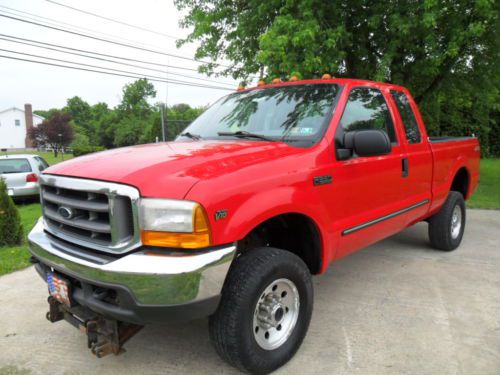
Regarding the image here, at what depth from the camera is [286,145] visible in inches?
119

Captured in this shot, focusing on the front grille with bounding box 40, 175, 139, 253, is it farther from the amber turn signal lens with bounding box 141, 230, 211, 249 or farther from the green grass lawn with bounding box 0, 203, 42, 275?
the green grass lawn with bounding box 0, 203, 42, 275

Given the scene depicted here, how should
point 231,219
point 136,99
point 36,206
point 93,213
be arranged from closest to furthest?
point 231,219
point 93,213
point 36,206
point 136,99

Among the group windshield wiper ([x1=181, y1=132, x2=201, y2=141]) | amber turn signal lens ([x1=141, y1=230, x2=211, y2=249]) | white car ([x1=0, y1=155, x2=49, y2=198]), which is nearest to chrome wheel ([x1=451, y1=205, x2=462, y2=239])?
windshield wiper ([x1=181, y1=132, x2=201, y2=141])

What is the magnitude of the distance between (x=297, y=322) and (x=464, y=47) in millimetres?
9643

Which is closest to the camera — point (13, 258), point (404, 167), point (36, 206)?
point (404, 167)

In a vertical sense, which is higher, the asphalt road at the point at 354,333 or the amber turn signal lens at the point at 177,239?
the amber turn signal lens at the point at 177,239

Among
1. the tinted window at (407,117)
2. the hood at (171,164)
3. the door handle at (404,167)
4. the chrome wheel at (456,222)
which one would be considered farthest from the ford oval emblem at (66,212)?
the chrome wheel at (456,222)

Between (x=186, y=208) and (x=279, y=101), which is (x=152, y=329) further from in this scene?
(x=279, y=101)

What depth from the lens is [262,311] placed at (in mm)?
2633

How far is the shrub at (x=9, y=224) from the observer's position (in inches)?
231

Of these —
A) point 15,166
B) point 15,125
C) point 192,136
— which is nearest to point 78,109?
point 15,125

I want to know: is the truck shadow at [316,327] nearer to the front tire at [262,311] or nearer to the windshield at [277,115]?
the front tire at [262,311]

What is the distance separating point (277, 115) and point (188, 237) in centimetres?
166

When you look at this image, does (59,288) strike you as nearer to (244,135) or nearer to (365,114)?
(244,135)
